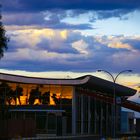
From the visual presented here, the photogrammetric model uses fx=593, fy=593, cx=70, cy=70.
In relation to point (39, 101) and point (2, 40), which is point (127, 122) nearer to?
Result: point (39, 101)

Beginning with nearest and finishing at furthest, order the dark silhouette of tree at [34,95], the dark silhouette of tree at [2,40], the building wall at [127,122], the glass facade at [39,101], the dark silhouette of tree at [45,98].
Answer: the dark silhouette of tree at [2,40], the glass facade at [39,101], the dark silhouette of tree at [45,98], the dark silhouette of tree at [34,95], the building wall at [127,122]

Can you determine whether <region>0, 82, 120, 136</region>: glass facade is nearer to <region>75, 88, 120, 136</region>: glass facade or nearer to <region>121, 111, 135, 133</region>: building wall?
<region>75, 88, 120, 136</region>: glass facade

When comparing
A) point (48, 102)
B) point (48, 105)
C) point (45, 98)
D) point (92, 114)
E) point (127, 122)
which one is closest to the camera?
point (48, 105)

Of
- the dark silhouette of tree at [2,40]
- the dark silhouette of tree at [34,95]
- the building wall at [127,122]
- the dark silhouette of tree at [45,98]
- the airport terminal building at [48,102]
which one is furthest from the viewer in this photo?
the building wall at [127,122]

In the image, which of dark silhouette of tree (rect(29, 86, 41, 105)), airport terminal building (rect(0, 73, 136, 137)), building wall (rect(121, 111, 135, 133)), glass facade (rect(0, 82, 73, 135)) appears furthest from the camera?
→ building wall (rect(121, 111, 135, 133))

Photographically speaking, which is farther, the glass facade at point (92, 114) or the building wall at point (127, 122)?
the building wall at point (127, 122)

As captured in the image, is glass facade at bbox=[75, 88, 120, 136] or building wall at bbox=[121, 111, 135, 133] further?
building wall at bbox=[121, 111, 135, 133]

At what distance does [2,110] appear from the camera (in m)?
82.7

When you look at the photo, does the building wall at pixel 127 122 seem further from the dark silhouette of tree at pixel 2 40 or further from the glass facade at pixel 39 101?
the dark silhouette of tree at pixel 2 40

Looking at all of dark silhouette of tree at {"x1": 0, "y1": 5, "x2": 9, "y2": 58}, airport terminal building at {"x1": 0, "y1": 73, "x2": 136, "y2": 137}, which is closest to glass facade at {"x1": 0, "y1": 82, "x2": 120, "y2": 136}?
airport terminal building at {"x1": 0, "y1": 73, "x2": 136, "y2": 137}

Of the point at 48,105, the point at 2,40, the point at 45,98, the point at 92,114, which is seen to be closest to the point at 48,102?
the point at 48,105

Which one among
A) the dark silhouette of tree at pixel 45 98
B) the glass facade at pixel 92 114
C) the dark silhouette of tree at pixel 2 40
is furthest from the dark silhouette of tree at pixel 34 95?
the dark silhouette of tree at pixel 2 40

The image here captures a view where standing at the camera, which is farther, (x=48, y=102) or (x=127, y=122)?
(x=127, y=122)

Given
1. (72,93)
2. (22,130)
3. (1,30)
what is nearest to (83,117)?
(72,93)
